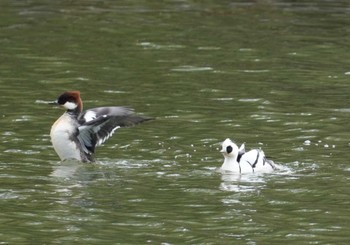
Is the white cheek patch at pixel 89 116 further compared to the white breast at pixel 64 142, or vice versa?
the white cheek patch at pixel 89 116

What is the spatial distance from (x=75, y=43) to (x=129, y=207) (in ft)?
39.3

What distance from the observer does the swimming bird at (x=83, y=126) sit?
57.2 feet

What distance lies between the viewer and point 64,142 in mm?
17438

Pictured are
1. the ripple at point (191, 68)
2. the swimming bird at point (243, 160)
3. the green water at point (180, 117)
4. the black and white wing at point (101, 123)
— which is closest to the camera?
the green water at point (180, 117)

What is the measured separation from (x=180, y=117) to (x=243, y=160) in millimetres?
3660

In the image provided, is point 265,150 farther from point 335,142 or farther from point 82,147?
point 82,147

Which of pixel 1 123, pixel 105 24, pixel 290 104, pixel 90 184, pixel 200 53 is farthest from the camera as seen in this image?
pixel 105 24

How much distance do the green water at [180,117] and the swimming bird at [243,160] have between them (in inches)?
5.6

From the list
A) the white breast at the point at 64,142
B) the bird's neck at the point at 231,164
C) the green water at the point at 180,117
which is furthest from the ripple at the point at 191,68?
the bird's neck at the point at 231,164

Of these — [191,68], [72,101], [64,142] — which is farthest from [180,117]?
[191,68]

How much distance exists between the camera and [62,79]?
75.9ft

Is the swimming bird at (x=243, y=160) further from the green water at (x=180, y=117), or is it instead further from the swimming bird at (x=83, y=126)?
the swimming bird at (x=83, y=126)

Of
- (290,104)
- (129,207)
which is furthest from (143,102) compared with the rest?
(129,207)

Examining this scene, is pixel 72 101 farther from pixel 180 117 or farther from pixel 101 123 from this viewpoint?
pixel 180 117
